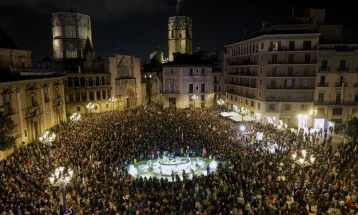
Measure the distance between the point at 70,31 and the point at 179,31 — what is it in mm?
37161

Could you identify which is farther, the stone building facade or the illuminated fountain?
the stone building facade

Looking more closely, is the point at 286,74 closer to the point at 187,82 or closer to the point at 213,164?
the point at 187,82

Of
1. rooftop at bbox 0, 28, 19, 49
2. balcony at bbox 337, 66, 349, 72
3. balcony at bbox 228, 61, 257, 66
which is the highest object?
rooftop at bbox 0, 28, 19, 49

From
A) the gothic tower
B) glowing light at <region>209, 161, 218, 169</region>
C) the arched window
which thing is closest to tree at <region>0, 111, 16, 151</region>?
glowing light at <region>209, 161, 218, 169</region>

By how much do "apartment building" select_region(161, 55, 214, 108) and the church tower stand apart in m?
34.1

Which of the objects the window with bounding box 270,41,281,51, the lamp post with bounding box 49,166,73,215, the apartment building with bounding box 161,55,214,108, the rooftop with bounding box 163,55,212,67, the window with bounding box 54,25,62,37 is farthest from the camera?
the window with bounding box 54,25,62,37

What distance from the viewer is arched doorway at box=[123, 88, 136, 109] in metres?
52.6

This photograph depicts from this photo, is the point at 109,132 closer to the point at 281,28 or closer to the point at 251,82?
the point at 251,82

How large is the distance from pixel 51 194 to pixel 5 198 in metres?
2.86

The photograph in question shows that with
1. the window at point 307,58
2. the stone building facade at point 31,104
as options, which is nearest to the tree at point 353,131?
the window at point 307,58

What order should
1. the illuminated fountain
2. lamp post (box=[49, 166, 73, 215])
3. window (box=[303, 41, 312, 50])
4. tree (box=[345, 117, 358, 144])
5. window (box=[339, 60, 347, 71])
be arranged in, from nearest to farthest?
lamp post (box=[49, 166, 73, 215])
the illuminated fountain
tree (box=[345, 117, 358, 144])
window (box=[339, 60, 347, 71])
window (box=[303, 41, 312, 50])

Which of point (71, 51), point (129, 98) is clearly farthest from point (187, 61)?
point (71, 51)

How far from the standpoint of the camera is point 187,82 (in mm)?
50750

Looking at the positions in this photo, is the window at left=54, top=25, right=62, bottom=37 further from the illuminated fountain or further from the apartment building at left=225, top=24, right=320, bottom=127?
the illuminated fountain
